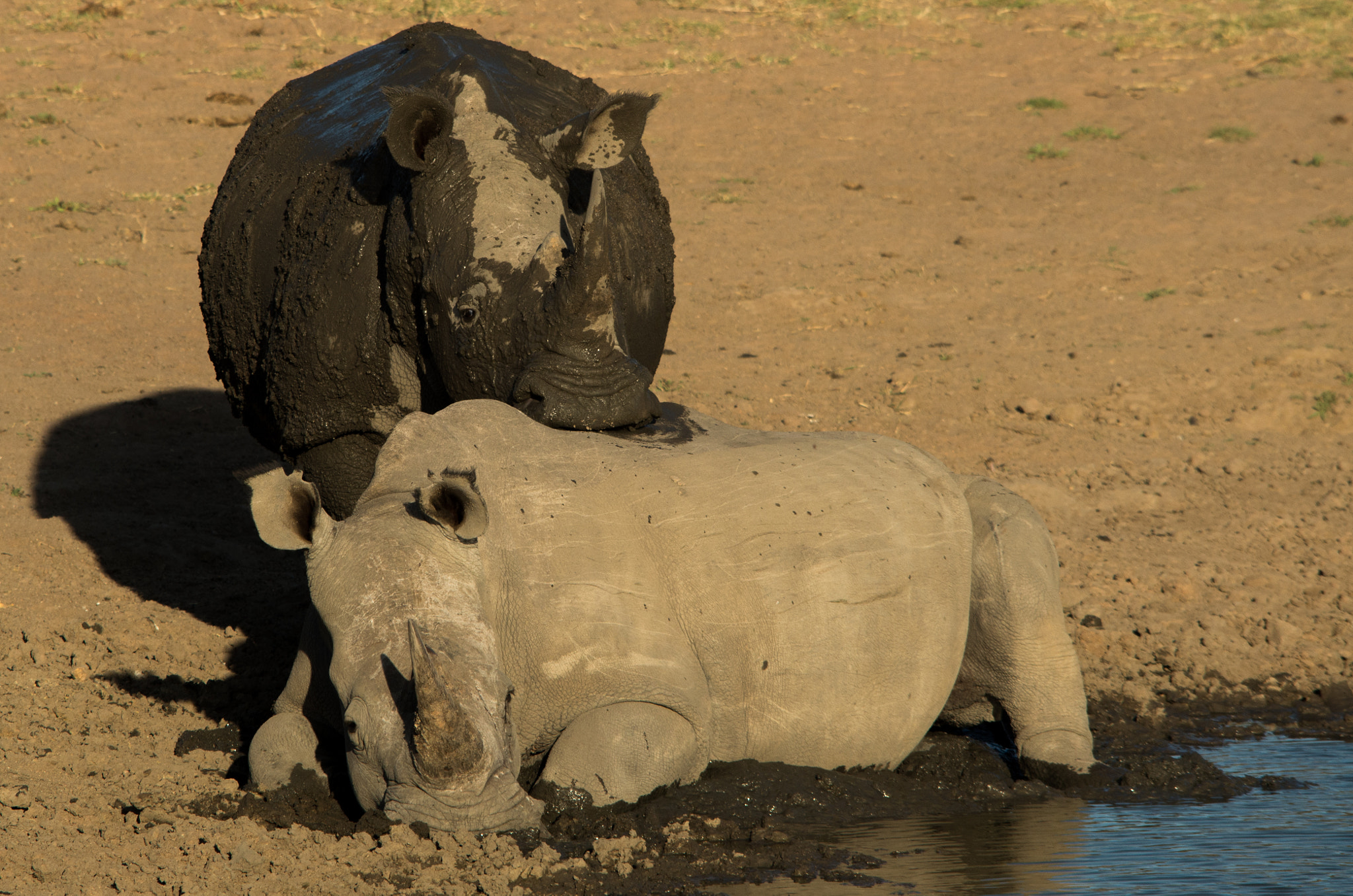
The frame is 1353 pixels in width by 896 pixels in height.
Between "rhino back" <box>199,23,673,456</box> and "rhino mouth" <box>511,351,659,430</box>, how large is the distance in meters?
0.61

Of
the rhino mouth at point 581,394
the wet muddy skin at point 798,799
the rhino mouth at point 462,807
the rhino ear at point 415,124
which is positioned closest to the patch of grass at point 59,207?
the rhino ear at point 415,124

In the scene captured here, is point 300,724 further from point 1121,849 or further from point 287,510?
point 1121,849

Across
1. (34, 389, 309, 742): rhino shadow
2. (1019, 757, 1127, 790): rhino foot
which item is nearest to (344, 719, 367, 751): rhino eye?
(34, 389, 309, 742): rhino shadow

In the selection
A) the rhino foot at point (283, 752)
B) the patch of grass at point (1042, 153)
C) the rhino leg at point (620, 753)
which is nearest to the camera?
the rhino leg at point (620, 753)

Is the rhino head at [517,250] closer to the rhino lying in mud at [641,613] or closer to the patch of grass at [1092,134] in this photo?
the rhino lying in mud at [641,613]

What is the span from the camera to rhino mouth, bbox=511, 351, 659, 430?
172 inches

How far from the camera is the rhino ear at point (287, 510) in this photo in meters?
3.76

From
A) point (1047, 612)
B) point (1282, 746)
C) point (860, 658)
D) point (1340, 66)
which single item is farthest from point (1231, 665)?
point (1340, 66)

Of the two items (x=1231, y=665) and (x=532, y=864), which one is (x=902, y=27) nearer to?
(x=1231, y=665)

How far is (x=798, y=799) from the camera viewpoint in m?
4.16

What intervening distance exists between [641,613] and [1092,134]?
12149 millimetres

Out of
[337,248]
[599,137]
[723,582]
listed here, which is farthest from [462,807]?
[599,137]

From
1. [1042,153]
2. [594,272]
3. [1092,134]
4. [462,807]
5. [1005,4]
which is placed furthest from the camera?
[1005,4]

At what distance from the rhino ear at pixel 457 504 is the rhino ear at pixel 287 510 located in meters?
0.29
